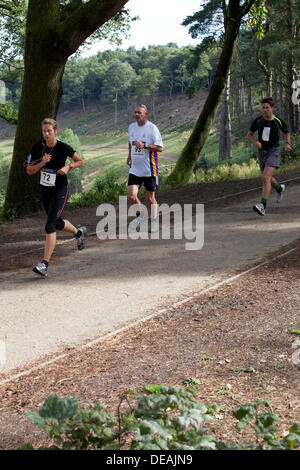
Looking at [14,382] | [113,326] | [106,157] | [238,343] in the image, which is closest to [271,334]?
[238,343]

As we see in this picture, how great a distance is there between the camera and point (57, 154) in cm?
813

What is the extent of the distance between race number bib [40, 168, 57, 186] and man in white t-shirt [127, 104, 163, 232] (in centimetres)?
230

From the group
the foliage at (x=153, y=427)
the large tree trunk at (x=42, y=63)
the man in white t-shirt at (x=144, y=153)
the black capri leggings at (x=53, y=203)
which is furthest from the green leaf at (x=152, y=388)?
the large tree trunk at (x=42, y=63)

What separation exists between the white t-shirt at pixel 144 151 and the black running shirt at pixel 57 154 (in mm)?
2282

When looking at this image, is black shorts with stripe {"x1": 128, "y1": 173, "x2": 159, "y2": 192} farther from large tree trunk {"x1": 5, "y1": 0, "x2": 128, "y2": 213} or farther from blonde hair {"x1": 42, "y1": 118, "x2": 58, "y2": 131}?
large tree trunk {"x1": 5, "y1": 0, "x2": 128, "y2": 213}

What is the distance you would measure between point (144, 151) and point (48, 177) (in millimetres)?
2738

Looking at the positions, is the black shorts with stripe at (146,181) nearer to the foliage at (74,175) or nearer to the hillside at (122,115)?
the foliage at (74,175)

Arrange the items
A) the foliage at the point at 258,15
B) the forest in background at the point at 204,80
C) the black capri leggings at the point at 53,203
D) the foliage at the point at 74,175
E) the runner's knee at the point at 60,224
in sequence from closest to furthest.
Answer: the black capri leggings at the point at 53,203
the runner's knee at the point at 60,224
the foliage at the point at 258,15
the forest in background at the point at 204,80
the foliage at the point at 74,175

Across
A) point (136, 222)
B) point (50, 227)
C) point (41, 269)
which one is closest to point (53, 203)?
point (50, 227)

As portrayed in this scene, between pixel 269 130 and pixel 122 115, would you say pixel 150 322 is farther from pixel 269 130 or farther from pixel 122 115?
pixel 122 115

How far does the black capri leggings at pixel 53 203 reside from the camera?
808 centimetres

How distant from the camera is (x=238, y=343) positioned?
16.4 feet

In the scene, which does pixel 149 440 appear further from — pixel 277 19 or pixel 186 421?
pixel 277 19
